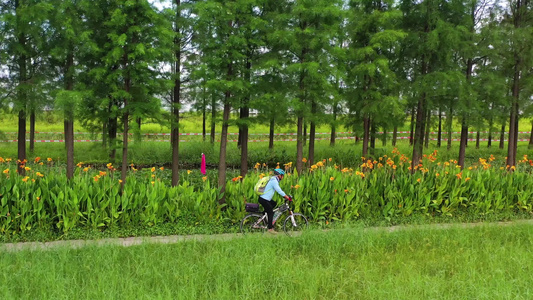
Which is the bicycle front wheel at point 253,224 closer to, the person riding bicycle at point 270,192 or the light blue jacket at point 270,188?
the person riding bicycle at point 270,192

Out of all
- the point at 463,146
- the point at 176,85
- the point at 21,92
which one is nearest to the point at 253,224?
the point at 176,85

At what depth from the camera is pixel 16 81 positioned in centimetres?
1152

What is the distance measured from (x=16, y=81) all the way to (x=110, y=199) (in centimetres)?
620

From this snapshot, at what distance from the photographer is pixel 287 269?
5.47 m

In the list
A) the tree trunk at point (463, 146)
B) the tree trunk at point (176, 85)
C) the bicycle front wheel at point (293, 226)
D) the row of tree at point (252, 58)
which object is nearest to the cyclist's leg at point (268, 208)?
the bicycle front wheel at point (293, 226)

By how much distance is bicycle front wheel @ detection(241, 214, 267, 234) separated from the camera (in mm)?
8109

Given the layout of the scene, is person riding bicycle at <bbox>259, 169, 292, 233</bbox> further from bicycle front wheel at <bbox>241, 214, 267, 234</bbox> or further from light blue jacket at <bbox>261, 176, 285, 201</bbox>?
bicycle front wheel at <bbox>241, 214, 267, 234</bbox>

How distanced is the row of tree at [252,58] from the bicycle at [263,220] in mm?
2629

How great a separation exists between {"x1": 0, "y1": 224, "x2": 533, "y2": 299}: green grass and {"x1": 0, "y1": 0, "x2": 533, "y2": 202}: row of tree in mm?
4056

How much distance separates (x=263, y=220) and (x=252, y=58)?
5.58 meters

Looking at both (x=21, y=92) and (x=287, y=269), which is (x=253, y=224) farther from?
(x=21, y=92)

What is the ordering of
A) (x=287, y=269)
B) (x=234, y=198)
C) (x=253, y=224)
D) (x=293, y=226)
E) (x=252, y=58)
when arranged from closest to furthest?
(x=287, y=269), (x=253, y=224), (x=293, y=226), (x=234, y=198), (x=252, y=58)

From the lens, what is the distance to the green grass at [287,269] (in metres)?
4.88

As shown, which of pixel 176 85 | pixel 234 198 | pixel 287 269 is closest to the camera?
pixel 287 269
